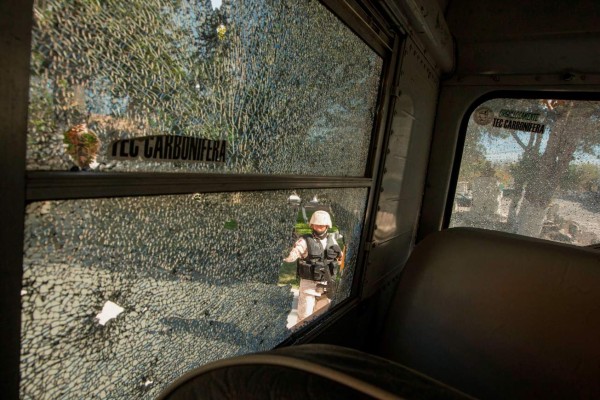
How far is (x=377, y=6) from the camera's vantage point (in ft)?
5.58

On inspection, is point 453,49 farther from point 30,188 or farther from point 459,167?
point 30,188

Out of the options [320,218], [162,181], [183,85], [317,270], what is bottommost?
[317,270]

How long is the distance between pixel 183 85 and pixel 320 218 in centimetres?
Answer: 97

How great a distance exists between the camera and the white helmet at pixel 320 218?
1671mm

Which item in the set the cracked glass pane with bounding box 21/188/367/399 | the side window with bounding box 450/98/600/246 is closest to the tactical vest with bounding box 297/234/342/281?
the cracked glass pane with bounding box 21/188/367/399

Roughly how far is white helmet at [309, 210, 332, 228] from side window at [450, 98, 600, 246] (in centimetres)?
196

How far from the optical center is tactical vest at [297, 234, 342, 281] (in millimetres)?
1680

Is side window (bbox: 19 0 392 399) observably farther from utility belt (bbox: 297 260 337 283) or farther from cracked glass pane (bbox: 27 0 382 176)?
utility belt (bbox: 297 260 337 283)

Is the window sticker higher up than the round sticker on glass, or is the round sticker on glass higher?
the round sticker on glass

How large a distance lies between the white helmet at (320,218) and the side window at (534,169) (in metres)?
1.96

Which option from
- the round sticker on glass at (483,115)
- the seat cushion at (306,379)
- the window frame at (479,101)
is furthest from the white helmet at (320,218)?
the round sticker on glass at (483,115)

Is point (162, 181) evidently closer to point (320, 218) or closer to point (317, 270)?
point (320, 218)

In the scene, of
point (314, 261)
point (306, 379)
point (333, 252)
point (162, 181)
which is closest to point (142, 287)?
point (162, 181)

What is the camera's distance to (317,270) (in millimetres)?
1779
